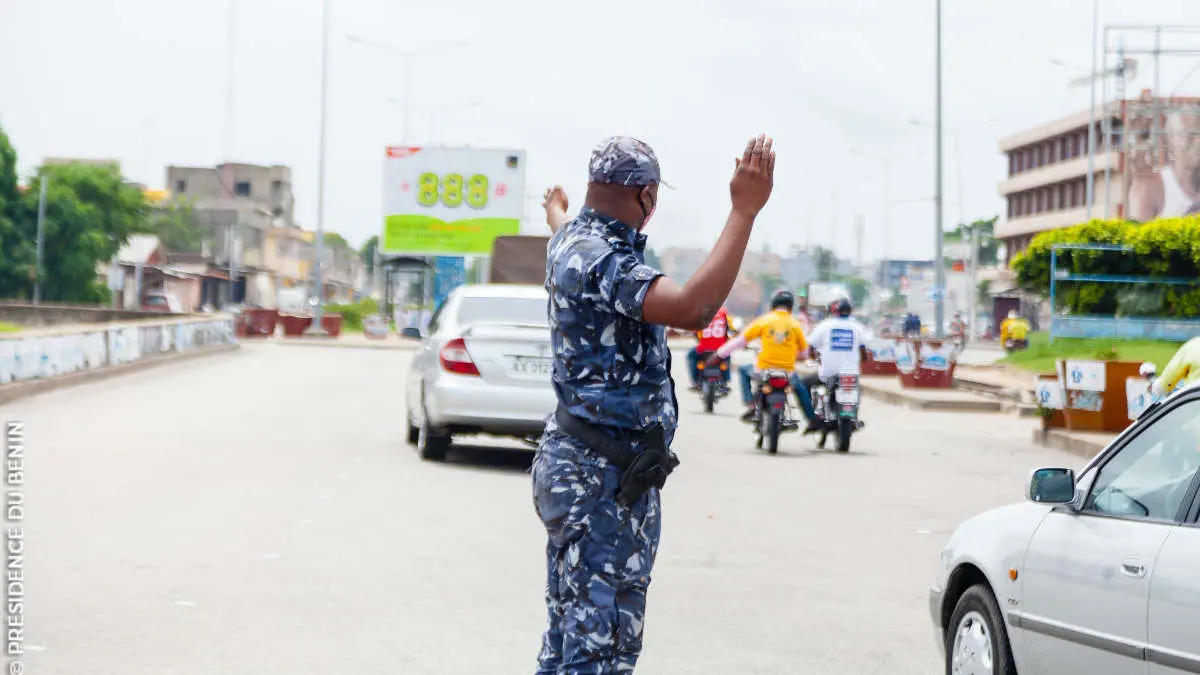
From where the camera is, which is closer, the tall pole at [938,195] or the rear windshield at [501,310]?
the rear windshield at [501,310]

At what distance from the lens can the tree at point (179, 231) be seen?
132500 millimetres

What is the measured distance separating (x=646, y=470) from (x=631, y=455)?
0.06 m

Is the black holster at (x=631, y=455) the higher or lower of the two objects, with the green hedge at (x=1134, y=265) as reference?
lower

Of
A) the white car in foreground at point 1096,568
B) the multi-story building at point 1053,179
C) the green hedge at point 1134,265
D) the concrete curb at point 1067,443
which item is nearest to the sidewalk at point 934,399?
the concrete curb at point 1067,443

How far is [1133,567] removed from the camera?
15.3ft

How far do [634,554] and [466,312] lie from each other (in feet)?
37.2

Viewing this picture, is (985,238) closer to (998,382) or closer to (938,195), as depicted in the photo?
(938,195)

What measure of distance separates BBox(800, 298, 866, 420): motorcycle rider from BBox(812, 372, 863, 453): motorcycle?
0.27ft

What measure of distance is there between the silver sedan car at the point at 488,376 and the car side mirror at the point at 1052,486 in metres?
9.46

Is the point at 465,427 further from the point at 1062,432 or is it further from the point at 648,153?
the point at 648,153

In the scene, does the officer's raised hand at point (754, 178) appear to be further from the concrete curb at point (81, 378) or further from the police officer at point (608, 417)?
the concrete curb at point (81, 378)

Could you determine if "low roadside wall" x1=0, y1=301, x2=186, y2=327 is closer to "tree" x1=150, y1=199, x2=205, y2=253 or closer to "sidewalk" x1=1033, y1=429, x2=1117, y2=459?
"sidewalk" x1=1033, y1=429, x2=1117, y2=459

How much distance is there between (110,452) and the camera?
49.8ft

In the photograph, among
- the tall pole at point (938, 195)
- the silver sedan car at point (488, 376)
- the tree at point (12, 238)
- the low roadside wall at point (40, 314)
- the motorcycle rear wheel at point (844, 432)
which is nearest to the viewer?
the silver sedan car at point (488, 376)
